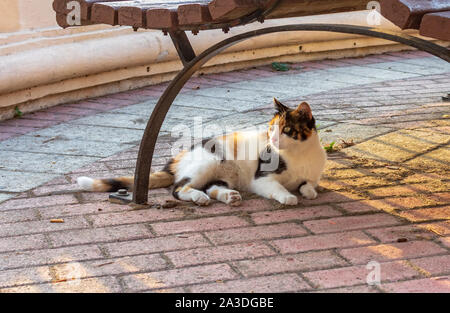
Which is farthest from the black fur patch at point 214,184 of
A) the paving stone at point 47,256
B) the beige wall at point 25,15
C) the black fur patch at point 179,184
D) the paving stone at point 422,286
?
the beige wall at point 25,15

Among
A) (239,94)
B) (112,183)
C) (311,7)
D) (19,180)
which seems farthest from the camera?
(239,94)

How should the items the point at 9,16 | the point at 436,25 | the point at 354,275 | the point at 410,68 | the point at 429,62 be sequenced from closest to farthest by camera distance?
1. the point at 436,25
2. the point at 354,275
3. the point at 9,16
4. the point at 410,68
5. the point at 429,62

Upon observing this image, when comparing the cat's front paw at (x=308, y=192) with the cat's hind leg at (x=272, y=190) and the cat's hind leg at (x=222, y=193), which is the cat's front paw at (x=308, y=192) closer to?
the cat's hind leg at (x=272, y=190)

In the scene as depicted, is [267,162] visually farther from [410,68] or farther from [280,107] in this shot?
[410,68]

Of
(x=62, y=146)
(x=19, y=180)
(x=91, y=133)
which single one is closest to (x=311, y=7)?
(x=19, y=180)

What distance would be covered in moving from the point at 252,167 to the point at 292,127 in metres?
0.31

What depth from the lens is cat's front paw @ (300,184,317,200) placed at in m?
3.49

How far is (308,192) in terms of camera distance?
349 cm

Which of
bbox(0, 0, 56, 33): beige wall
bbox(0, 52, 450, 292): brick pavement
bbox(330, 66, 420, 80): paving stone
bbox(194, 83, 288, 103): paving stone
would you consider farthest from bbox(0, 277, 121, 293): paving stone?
bbox(330, 66, 420, 80): paving stone

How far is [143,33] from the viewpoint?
6043 millimetres

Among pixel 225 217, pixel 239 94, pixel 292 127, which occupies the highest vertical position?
pixel 292 127

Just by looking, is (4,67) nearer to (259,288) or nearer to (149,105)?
(149,105)

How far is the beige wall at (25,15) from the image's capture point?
200 inches

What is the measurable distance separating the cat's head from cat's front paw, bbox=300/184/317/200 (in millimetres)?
227
